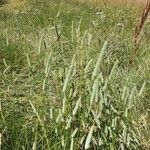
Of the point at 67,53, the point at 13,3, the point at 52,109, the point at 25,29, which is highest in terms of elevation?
the point at 52,109

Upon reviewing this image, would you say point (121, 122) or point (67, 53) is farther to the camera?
point (67, 53)

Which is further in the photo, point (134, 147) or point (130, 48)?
point (130, 48)

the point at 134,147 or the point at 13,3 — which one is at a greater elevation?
the point at 134,147

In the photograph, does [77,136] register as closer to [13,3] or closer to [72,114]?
[72,114]

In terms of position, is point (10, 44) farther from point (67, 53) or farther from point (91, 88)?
point (91, 88)

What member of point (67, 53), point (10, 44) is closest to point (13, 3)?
point (10, 44)

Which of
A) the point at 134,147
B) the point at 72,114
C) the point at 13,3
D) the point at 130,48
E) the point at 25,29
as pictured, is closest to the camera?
the point at 72,114

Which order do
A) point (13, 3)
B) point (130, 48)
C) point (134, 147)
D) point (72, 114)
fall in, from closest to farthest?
1. point (72, 114)
2. point (134, 147)
3. point (130, 48)
4. point (13, 3)

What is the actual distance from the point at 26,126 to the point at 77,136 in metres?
0.25

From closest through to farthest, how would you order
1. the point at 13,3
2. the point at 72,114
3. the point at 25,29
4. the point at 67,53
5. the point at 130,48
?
the point at 72,114
the point at 67,53
the point at 130,48
the point at 25,29
the point at 13,3

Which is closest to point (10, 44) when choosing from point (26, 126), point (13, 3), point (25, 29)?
point (25, 29)

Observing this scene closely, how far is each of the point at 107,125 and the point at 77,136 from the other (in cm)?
15

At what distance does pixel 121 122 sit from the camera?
7.80ft

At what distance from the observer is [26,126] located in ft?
8.00
